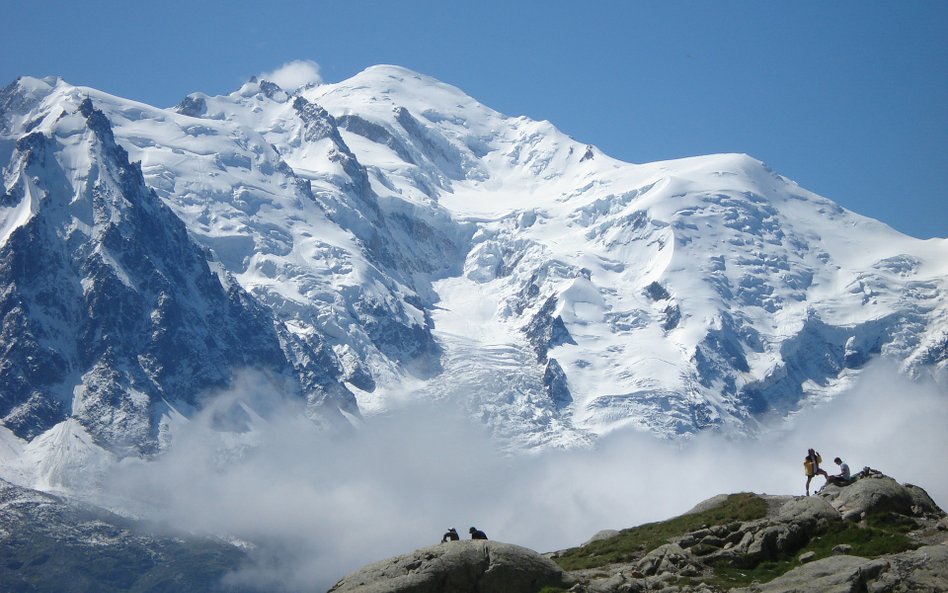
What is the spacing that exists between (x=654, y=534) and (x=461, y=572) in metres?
20.4

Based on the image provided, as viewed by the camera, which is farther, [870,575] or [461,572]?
[461,572]

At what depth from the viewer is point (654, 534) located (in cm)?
7375

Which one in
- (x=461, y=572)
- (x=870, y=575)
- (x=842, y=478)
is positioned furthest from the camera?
(x=842, y=478)

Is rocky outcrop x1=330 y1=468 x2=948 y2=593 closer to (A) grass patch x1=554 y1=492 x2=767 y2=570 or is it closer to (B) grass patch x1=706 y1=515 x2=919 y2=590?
(B) grass patch x1=706 y1=515 x2=919 y2=590

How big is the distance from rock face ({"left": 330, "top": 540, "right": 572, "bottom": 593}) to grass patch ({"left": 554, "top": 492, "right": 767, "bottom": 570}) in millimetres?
9745

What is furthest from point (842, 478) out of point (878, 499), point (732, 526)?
point (732, 526)

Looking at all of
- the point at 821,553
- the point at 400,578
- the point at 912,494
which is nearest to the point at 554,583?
the point at 400,578

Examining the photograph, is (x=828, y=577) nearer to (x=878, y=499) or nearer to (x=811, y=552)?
(x=811, y=552)

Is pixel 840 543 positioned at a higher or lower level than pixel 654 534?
lower

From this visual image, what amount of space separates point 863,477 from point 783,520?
7527 mm

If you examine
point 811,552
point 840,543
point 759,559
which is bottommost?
point 811,552

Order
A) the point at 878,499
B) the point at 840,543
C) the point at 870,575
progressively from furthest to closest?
the point at 878,499 → the point at 840,543 → the point at 870,575

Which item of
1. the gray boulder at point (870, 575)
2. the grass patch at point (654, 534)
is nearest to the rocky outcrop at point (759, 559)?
the gray boulder at point (870, 575)

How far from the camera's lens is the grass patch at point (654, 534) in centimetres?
6925
